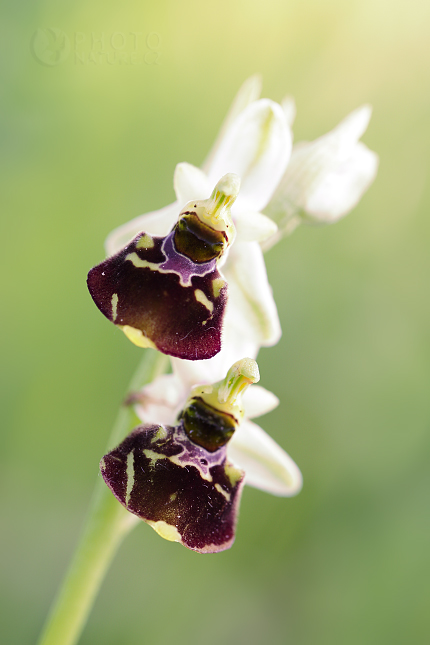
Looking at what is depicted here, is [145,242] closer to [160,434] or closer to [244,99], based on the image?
[160,434]

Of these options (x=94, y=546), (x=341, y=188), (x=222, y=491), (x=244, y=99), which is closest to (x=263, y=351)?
(x=341, y=188)

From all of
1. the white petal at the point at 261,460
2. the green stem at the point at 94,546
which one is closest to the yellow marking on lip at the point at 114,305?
the green stem at the point at 94,546

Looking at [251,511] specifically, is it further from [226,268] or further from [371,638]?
[226,268]

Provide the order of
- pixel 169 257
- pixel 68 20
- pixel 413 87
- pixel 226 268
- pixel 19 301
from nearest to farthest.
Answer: pixel 169 257, pixel 226 268, pixel 19 301, pixel 68 20, pixel 413 87

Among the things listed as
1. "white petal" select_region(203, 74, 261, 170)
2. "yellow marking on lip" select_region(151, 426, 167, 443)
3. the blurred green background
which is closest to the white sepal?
"white petal" select_region(203, 74, 261, 170)

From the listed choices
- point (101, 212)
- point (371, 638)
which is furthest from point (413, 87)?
point (371, 638)

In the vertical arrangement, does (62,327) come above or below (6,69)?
below
